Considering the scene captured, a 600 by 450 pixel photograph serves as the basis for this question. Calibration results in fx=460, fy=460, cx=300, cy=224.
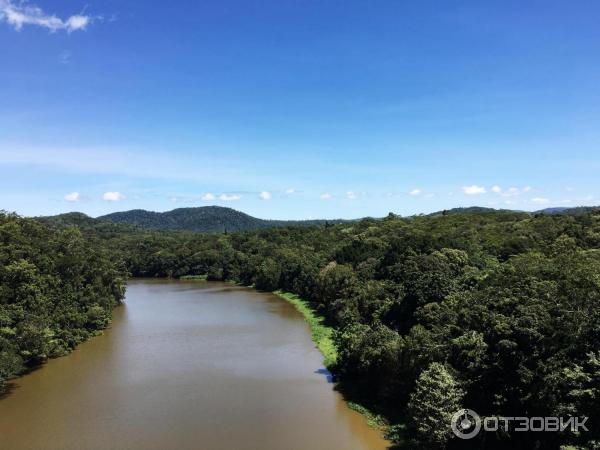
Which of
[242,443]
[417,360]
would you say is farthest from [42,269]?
[417,360]

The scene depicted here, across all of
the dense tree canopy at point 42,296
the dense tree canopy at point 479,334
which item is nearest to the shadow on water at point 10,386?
the dense tree canopy at point 42,296

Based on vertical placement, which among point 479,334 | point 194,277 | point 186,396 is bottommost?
point 186,396

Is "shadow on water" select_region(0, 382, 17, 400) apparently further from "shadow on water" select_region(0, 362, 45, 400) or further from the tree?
the tree

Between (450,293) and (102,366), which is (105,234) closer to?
(102,366)

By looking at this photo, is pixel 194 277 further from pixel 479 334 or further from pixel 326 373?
pixel 479 334

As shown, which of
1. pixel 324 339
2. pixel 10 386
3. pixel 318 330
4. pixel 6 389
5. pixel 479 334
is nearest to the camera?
pixel 479 334

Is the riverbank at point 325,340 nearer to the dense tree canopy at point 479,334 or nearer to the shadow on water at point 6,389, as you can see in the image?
the dense tree canopy at point 479,334

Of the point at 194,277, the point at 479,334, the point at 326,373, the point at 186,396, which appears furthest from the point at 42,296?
the point at 194,277
